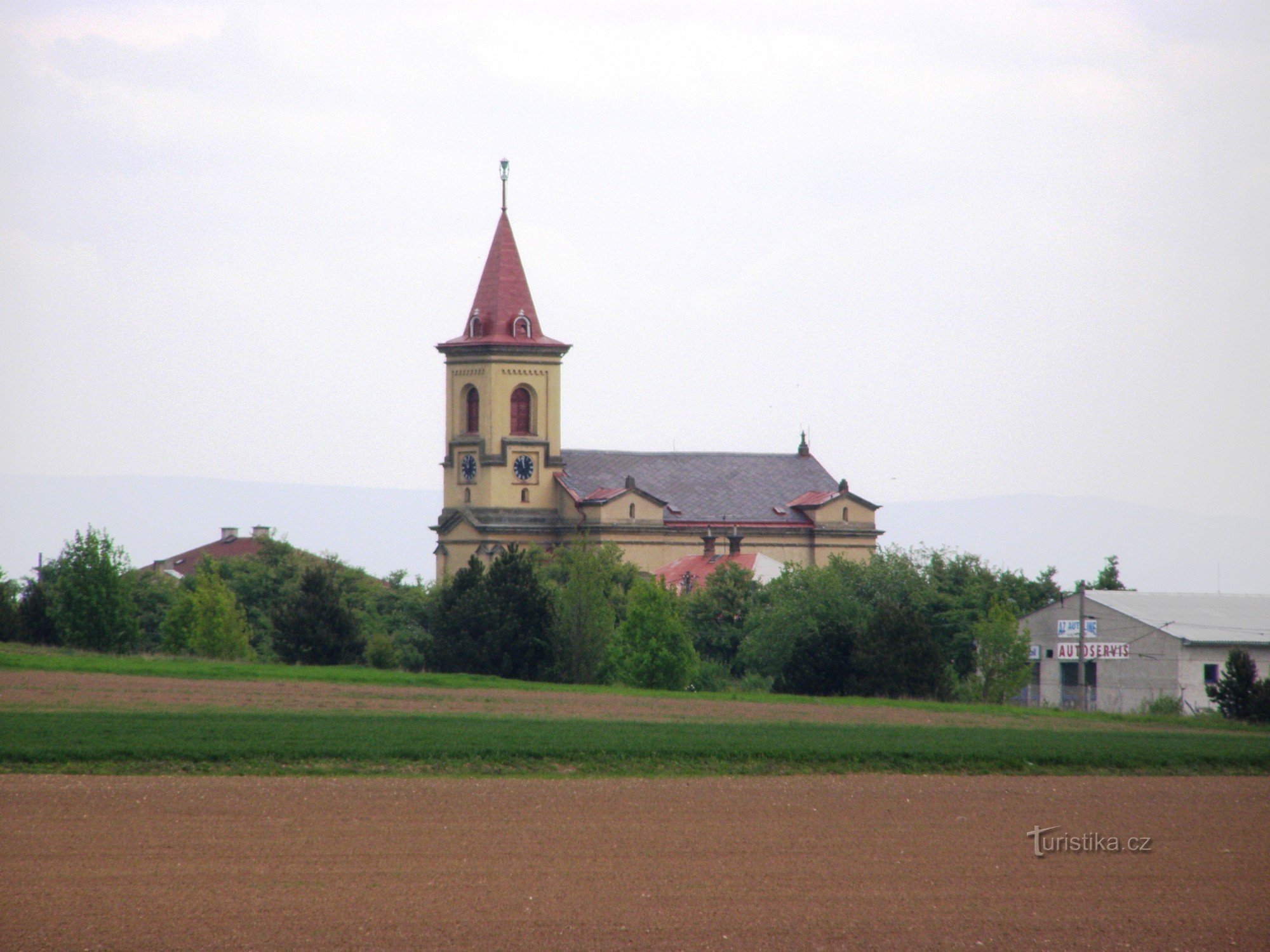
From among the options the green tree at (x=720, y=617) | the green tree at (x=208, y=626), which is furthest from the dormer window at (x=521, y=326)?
the green tree at (x=720, y=617)

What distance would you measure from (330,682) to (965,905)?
41011mm

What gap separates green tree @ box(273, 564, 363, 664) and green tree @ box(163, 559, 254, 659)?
5246 mm

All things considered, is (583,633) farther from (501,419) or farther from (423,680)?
(501,419)

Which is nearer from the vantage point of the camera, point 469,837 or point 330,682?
point 469,837

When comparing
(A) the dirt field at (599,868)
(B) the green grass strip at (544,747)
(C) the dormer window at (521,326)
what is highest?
(C) the dormer window at (521,326)

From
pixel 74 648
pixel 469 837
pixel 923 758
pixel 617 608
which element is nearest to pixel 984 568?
pixel 617 608

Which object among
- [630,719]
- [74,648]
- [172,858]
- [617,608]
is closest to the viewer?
[172,858]

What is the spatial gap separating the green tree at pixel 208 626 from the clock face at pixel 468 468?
71.4ft

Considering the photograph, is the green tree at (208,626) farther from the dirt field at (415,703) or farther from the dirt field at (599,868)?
the dirt field at (599,868)

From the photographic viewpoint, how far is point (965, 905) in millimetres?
24172

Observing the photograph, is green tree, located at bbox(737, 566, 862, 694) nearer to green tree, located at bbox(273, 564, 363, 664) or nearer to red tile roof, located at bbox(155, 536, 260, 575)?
green tree, located at bbox(273, 564, 363, 664)

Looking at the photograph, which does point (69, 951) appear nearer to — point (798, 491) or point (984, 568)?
point (984, 568)

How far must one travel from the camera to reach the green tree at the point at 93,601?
Answer: 77562 mm
